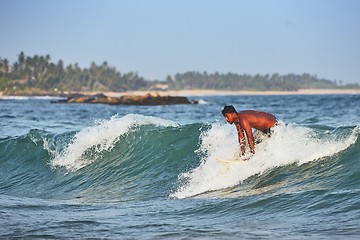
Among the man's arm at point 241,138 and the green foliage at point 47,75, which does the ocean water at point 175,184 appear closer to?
the man's arm at point 241,138

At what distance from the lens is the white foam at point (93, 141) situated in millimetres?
15688

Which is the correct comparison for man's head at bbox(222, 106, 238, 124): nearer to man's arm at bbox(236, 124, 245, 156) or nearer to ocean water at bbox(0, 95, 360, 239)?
man's arm at bbox(236, 124, 245, 156)

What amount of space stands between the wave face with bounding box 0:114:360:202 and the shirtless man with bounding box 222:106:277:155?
0.38 meters

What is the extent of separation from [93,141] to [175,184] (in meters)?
4.84

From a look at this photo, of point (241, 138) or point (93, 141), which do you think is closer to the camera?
point (241, 138)

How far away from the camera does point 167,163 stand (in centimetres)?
1405

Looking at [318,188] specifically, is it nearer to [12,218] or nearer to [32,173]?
[12,218]

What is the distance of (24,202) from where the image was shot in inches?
406

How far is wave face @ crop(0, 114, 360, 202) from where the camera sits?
34.8 feet

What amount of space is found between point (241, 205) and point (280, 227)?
141 cm

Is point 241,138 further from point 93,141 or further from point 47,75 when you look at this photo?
point 47,75

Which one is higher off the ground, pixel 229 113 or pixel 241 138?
pixel 229 113

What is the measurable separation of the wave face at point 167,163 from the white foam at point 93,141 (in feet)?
0.08

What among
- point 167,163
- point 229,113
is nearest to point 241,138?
point 229,113
